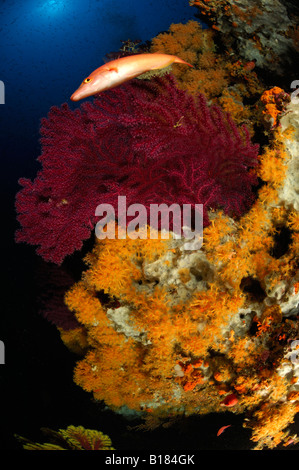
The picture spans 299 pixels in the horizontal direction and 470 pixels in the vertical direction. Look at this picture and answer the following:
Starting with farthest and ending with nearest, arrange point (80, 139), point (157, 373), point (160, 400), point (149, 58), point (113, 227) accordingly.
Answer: point (160, 400), point (157, 373), point (113, 227), point (80, 139), point (149, 58)

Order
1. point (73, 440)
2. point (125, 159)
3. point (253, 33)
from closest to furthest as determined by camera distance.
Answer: point (125, 159)
point (73, 440)
point (253, 33)

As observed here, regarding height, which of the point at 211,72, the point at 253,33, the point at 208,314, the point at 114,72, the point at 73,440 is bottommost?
the point at 73,440

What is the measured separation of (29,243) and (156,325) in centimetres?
109

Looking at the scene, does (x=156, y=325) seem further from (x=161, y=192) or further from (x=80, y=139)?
(x=80, y=139)

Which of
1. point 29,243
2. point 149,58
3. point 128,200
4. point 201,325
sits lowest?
point 201,325

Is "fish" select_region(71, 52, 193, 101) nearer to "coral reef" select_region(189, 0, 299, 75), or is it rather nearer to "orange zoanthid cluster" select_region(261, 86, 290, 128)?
"orange zoanthid cluster" select_region(261, 86, 290, 128)

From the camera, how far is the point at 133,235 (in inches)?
87.3

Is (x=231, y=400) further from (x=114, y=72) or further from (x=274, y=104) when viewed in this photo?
(x=114, y=72)

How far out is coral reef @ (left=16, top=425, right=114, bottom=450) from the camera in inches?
90.2

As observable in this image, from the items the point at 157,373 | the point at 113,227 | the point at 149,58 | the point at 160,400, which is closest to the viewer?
the point at 149,58

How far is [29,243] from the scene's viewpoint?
216cm

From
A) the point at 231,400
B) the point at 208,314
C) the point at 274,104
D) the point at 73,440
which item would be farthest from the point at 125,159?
the point at 73,440

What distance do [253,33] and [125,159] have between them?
6.25 ft
